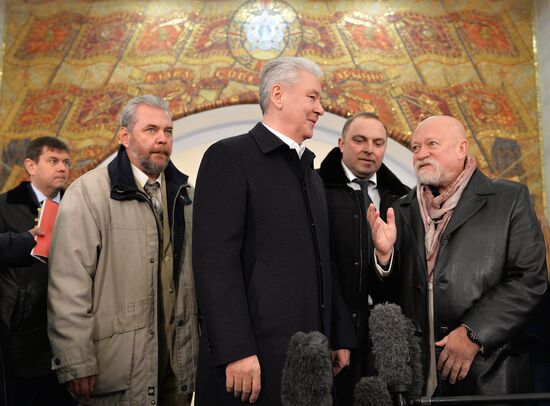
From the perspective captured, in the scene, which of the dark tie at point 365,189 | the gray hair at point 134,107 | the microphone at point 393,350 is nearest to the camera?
the microphone at point 393,350

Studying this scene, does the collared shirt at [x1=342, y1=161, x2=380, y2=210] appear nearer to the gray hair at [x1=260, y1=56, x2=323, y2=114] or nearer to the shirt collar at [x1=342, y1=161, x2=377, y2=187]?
the shirt collar at [x1=342, y1=161, x2=377, y2=187]

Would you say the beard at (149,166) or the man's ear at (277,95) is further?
the beard at (149,166)

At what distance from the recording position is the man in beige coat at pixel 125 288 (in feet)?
10.2

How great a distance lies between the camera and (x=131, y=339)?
124 inches

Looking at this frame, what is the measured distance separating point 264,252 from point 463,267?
1032mm

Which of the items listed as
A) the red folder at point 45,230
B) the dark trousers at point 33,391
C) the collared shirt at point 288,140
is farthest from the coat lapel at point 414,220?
the dark trousers at point 33,391

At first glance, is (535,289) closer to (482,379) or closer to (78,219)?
(482,379)

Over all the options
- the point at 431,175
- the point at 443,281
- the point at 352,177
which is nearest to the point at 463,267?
the point at 443,281

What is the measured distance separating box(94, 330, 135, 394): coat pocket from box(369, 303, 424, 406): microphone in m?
1.51

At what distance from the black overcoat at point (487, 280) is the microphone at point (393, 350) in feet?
3.73

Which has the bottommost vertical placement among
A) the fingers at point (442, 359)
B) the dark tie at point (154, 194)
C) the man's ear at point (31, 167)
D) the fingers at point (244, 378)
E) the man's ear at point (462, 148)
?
the fingers at point (442, 359)

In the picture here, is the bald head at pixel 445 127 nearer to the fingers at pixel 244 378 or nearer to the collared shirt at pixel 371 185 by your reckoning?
the collared shirt at pixel 371 185

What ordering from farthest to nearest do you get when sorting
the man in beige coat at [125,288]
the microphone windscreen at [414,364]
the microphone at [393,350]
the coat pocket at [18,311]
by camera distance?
the coat pocket at [18,311] → the man in beige coat at [125,288] → the microphone windscreen at [414,364] → the microphone at [393,350]

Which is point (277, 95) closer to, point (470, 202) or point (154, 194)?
point (154, 194)
